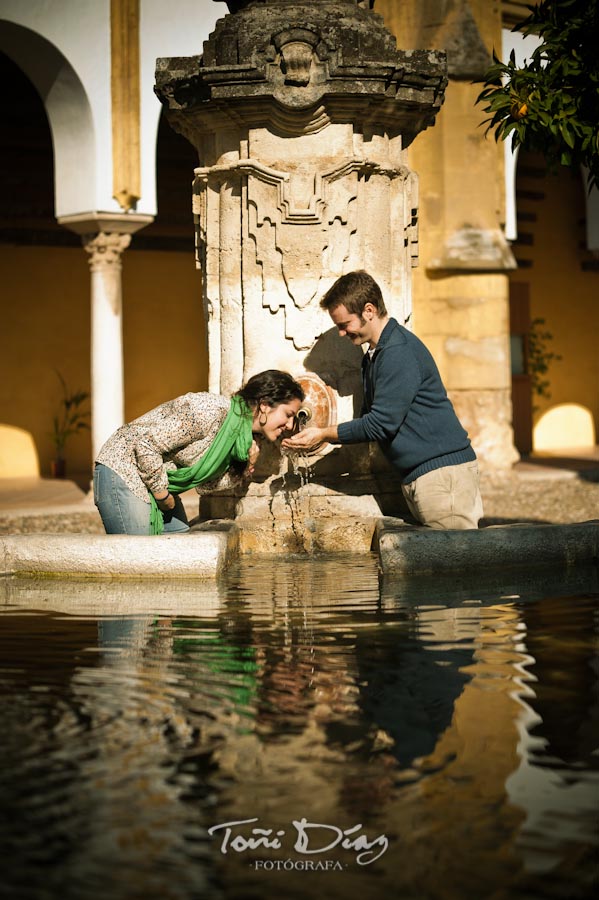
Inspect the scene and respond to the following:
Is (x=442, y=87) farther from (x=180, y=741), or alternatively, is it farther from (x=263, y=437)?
(x=180, y=741)

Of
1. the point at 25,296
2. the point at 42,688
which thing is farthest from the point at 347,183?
the point at 25,296

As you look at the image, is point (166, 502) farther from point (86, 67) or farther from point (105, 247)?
point (86, 67)

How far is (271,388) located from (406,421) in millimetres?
653

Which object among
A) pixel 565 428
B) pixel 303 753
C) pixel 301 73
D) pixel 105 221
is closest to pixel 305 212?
pixel 301 73

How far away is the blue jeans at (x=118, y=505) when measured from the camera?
19.4 feet

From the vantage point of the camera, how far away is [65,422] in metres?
18.4

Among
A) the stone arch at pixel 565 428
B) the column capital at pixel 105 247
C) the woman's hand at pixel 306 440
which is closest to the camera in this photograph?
the woman's hand at pixel 306 440

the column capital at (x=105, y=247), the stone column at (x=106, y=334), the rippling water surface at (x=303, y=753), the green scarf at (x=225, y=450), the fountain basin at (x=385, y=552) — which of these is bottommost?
the rippling water surface at (x=303, y=753)

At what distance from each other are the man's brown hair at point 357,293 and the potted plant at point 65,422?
40.6 ft

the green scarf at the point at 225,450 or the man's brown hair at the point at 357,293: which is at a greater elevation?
the man's brown hair at the point at 357,293

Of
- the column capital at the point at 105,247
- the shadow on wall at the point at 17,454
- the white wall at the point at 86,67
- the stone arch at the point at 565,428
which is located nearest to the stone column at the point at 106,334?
the column capital at the point at 105,247

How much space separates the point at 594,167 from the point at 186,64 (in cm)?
200

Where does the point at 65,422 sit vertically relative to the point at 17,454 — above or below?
above

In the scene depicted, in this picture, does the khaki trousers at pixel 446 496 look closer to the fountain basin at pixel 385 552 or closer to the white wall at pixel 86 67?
the fountain basin at pixel 385 552
